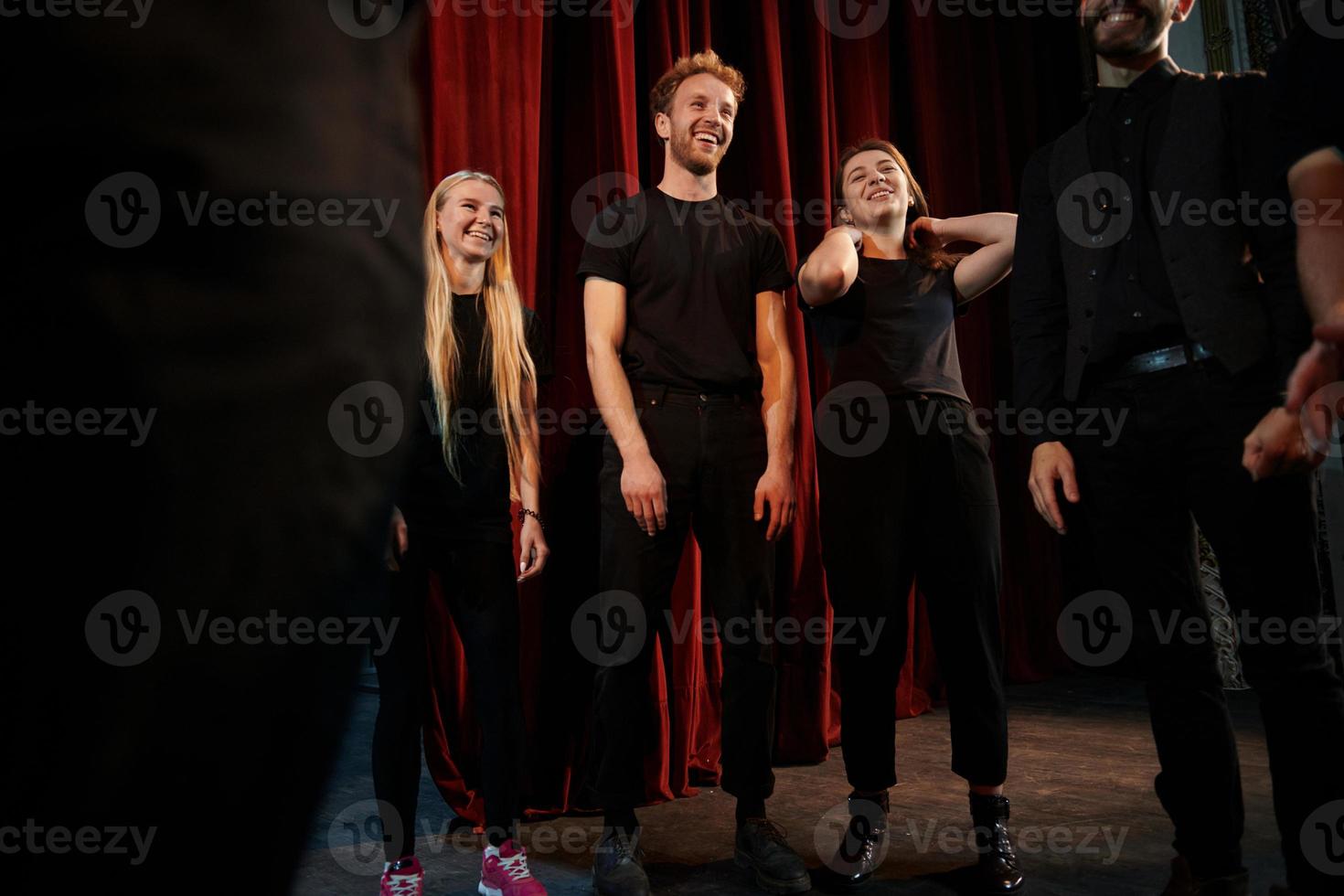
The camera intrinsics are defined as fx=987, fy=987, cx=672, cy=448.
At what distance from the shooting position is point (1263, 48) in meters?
3.77

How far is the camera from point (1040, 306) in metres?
1.83

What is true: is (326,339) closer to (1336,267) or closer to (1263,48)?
(1336,267)

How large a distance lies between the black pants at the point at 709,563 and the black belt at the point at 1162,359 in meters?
0.81

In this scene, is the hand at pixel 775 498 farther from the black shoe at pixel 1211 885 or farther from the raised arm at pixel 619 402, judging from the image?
the black shoe at pixel 1211 885

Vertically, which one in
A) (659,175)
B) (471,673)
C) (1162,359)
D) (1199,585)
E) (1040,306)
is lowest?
(471,673)

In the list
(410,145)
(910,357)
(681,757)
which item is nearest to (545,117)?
(910,357)

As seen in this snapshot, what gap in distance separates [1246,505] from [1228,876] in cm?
60

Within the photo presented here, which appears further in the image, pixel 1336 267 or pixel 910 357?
pixel 910 357

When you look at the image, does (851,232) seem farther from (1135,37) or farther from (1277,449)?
(1277,449)

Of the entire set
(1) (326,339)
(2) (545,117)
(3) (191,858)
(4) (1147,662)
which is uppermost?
(2) (545,117)

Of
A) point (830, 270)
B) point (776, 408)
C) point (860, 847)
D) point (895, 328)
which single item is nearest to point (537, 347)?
point (776, 408)

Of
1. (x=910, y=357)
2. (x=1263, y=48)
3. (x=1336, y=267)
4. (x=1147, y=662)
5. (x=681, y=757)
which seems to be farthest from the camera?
(x=1263, y=48)

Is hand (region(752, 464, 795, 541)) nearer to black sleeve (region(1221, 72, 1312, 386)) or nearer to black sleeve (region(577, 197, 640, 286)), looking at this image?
black sleeve (region(577, 197, 640, 286))

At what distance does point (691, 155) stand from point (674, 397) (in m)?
0.60
